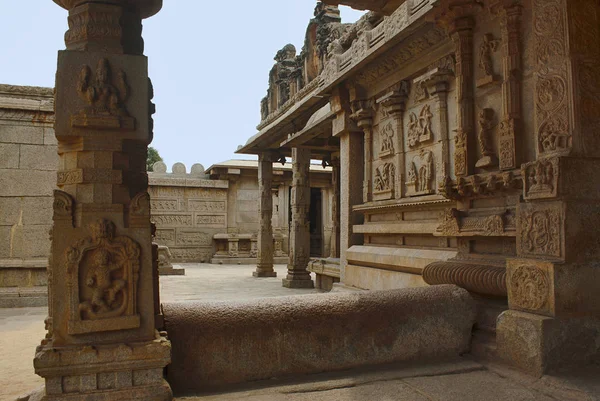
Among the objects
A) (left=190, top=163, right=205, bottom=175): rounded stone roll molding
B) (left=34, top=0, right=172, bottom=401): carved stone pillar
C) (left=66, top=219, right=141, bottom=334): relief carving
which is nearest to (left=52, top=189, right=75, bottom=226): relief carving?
(left=34, top=0, right=172, bottom=401): carved stone pillar

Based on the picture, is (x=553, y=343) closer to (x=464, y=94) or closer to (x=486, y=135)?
(x=486, y=135)

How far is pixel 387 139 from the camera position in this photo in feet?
23.0

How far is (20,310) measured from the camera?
7371mm

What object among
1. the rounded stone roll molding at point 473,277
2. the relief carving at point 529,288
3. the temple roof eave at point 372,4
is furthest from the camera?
the temple roof eave at point 372,4

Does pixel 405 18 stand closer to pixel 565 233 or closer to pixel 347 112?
pixel 347 112

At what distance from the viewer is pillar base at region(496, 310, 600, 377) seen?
305 centimetres

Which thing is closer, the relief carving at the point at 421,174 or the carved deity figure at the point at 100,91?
the carved deity figure at the point at 100,91

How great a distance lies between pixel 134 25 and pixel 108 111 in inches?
22.7

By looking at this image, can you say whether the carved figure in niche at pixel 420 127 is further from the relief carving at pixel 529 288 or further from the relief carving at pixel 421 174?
the relief carving at pixel 529 288

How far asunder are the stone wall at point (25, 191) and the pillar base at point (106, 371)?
6.16m

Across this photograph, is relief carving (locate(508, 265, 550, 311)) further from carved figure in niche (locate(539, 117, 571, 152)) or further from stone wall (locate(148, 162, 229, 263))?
stone wall (locate(148, 162, 229, 263))

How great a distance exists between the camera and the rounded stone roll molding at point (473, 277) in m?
3.61

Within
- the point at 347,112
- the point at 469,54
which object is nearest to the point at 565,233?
the point at 469,54

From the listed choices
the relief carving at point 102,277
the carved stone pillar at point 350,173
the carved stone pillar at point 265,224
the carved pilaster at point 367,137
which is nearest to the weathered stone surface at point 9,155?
the carved stone pillar at point 350,173
